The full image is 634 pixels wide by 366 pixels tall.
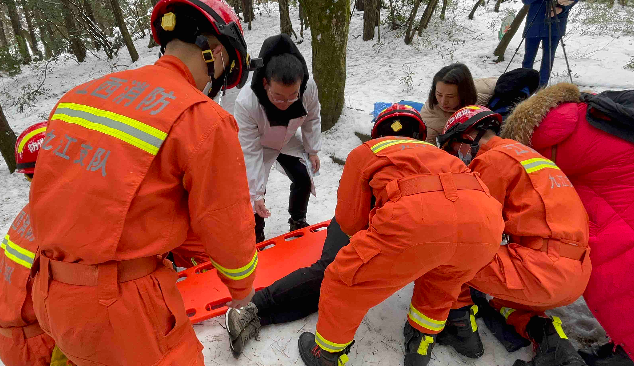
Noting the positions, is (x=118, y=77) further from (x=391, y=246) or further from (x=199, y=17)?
(x=391, y=246)

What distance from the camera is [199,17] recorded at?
124cm

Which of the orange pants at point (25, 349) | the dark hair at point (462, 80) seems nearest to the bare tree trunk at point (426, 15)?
the dark hair at point (462, 80)

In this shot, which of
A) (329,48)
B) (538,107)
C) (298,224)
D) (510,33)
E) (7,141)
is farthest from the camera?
(510,33)

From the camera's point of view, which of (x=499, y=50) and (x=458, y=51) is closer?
(x=499, y=50)

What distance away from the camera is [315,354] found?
1984 mm

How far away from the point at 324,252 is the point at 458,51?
6.66 meters

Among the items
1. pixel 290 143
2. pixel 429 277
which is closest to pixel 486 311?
pixel 429 277

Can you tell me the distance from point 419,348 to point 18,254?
1955 millimetres

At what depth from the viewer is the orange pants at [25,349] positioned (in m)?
1.49

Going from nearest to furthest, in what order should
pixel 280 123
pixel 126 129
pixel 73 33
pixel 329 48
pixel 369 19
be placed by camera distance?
pixel 126 129 < pixel 280 123 < pixel 329 48 < pixel 369 19 < pixel 73 33

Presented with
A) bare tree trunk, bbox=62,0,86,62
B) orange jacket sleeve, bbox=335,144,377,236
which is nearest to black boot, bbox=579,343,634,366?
orange jacket sleeve, bbox=335,144,377,236

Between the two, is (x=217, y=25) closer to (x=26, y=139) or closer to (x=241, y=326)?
(x=26, y=139)

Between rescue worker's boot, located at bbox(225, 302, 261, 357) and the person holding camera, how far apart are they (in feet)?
13.6

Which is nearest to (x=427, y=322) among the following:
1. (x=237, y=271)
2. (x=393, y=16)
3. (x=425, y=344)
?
(x=425, y=344)
